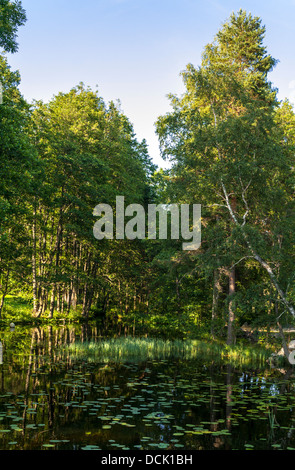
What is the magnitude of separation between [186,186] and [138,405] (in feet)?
39.2

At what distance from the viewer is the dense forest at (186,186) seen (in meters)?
16.4

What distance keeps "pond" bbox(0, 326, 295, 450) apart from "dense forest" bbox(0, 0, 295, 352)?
13.6ft

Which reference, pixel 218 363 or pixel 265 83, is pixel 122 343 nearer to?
pixel 218 363

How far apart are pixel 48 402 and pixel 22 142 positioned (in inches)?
459

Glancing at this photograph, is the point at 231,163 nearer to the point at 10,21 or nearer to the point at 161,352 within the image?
the point at 161,352

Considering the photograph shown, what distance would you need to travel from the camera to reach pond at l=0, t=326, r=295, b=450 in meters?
6.36

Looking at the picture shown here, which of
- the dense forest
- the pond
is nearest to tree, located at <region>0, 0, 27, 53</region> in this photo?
the dense forest

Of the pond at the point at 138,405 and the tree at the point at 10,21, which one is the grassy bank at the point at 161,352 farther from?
the tree at the point at 10,21

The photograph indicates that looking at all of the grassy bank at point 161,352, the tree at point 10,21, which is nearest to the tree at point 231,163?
the grassy bank at point 161,352

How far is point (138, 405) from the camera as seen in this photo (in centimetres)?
834

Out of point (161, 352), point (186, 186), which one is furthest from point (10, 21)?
point (161, 352)

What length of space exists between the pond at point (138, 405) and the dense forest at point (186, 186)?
4136 mm

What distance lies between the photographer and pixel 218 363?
1535 cm

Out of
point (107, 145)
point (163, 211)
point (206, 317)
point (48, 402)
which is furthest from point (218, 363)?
point (107, 145)
